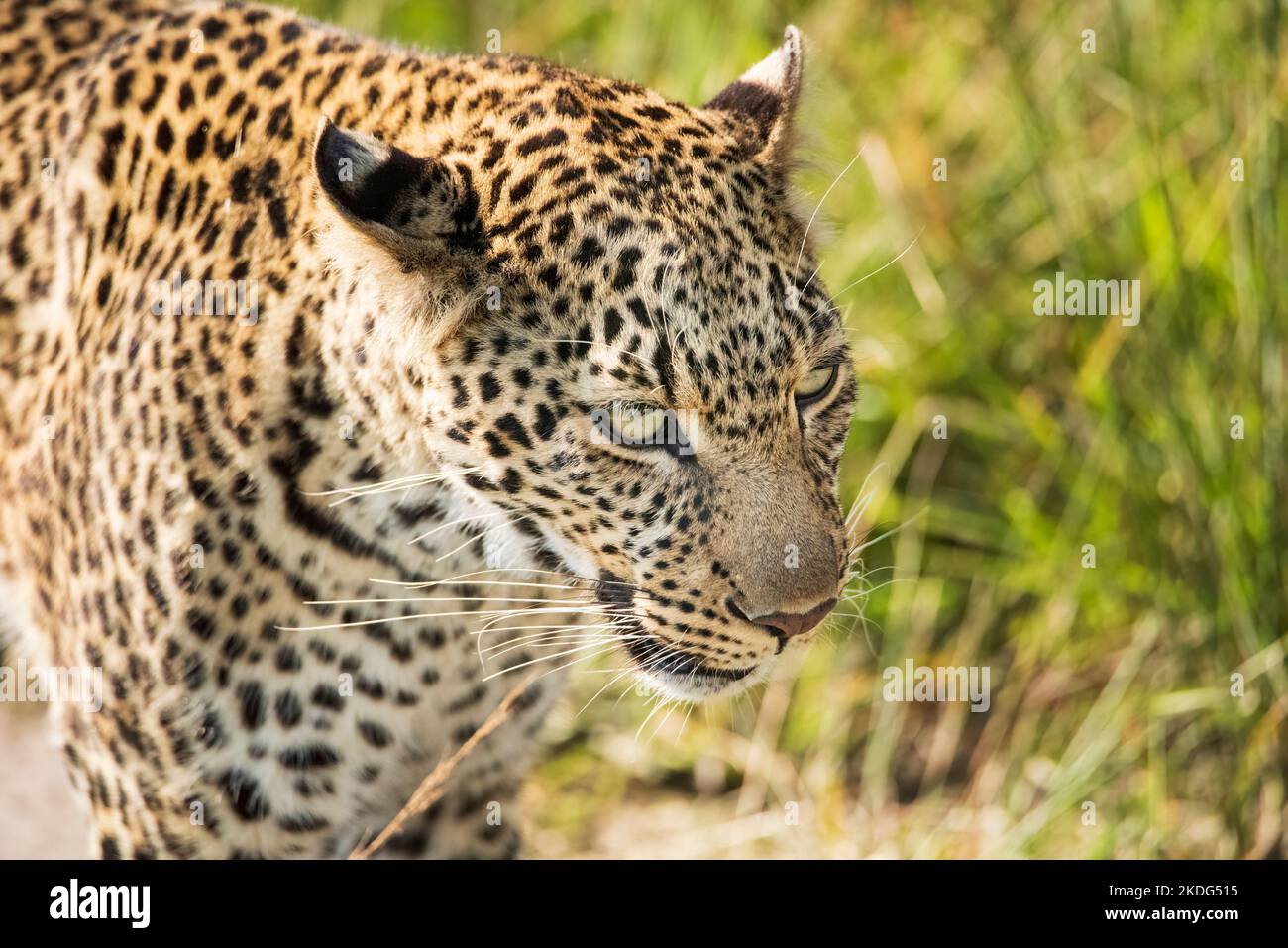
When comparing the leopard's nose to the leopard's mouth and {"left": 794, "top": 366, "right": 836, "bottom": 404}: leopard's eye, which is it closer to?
the leopard's mouth

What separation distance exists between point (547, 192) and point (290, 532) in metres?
1.04

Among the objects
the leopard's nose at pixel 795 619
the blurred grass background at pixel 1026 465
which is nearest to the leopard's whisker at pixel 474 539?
the leopard's nose at pixel 795 619

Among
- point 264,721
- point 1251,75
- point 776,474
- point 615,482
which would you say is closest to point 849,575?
point 776,474

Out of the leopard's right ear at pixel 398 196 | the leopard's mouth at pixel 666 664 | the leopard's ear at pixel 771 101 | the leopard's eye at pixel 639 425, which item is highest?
the leopard's ear at pixel 771 101

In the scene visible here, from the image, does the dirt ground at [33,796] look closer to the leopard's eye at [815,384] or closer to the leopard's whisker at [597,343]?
the leopard's whisker at [597,343]

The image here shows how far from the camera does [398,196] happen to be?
335cm

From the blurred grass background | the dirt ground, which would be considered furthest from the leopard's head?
the dirt ground

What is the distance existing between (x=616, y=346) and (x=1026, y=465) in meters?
3.32

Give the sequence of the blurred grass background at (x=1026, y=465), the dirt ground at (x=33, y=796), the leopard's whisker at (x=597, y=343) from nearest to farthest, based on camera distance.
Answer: the leopard's whisker at (x=597, y=343) < the blurred grass background at (x=1026, y=465) < the dirt ground at (x=33, y=796)

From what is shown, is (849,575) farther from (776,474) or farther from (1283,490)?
(1283,490)

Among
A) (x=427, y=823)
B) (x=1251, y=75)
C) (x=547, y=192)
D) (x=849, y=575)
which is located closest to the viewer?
(x=547, y=192)

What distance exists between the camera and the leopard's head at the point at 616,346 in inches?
134

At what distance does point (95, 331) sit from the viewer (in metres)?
4.02

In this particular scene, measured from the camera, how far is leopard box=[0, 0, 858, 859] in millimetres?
3463
